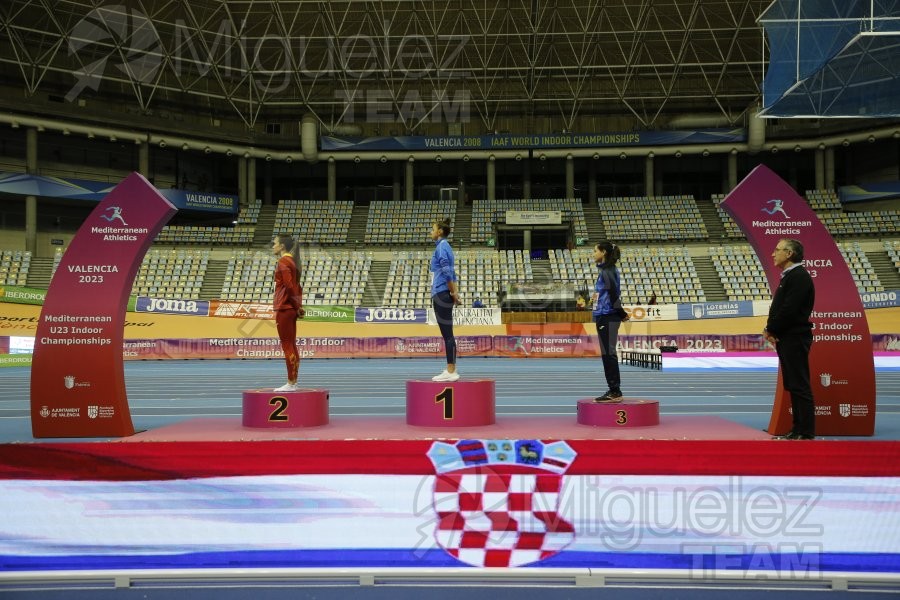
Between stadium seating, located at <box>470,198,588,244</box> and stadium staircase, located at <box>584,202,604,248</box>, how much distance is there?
0.98 ft

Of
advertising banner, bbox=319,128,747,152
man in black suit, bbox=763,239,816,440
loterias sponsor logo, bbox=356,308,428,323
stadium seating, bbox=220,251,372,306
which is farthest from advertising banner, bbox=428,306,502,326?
man in black suit, bbox=763,239,816,440

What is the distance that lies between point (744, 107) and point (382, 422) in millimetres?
39111

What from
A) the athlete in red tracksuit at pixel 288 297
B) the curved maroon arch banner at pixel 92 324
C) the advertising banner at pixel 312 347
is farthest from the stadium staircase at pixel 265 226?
the curved maroon arch banner at pixel 92 324

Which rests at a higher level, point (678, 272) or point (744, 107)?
point (744, 107)

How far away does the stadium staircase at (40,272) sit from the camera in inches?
1188

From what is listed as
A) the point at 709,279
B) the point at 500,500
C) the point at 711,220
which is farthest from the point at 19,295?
the point at 711,220

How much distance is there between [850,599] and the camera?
374cm

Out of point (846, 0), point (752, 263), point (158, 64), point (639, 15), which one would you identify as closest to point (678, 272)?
point (752, 263)

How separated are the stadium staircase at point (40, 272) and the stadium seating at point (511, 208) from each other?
19338mm

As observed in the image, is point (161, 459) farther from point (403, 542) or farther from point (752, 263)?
point (752, 263)

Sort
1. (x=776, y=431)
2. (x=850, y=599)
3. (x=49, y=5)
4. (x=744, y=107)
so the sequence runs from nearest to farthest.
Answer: (x=850, y=599), (x=776, y=431), (x=49, y=5), (x=744, y=107)

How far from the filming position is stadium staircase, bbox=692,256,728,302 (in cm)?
3077

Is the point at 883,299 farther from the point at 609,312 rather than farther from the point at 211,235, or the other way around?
the point at 211,235

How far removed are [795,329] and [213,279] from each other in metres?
29.9
